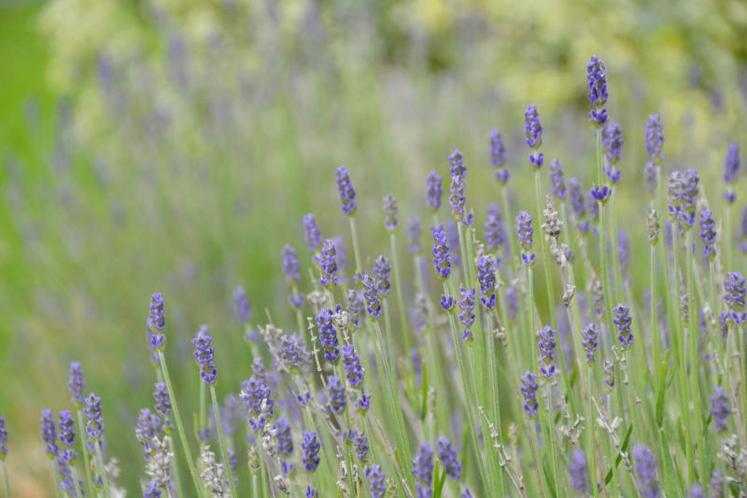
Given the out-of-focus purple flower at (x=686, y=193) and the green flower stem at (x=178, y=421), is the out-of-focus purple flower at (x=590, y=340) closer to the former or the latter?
the out-of-focus purple flower at (x=686, y=193)

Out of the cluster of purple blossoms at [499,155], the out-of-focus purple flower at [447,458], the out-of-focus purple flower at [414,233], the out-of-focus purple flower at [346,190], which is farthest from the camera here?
the out-of-focus purple flower at [414,233]

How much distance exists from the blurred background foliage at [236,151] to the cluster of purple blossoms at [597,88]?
2018 millimetres

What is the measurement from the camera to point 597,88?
4.91 feet

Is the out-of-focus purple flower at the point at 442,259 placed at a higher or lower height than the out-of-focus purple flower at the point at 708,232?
higher

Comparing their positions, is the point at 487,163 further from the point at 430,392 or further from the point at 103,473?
the point at 103,473

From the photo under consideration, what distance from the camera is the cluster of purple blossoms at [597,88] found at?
1486 millimetres

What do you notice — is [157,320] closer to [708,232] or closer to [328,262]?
[328,262]

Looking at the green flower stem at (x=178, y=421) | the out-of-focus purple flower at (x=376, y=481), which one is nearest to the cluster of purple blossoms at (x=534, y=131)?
the out-of-focus purple flower at (x=376, y=481)

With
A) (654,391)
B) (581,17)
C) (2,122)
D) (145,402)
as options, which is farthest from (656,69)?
(2,122)

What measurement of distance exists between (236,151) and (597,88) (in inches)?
137

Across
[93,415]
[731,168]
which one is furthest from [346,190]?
[731,168]

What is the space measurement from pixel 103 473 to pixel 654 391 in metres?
1.01

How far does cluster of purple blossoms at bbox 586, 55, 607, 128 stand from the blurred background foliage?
6.62ft

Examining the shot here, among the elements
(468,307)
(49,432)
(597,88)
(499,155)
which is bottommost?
(468,307)
